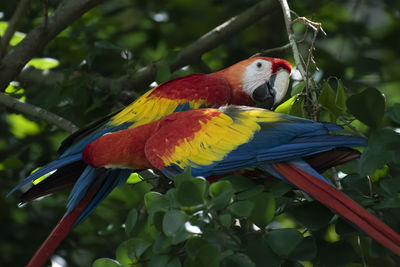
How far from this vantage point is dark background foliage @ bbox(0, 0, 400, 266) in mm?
1111

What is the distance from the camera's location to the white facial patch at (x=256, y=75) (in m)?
2.07

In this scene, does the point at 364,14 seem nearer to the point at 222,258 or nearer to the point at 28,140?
the point at 28,140

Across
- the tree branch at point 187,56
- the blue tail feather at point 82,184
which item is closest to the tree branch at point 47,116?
the blue tail feather at point 82,184

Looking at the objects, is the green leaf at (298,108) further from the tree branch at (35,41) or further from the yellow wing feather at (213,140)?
the tree branch at (35,41)

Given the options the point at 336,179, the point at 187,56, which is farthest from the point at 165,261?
the point at 187,56

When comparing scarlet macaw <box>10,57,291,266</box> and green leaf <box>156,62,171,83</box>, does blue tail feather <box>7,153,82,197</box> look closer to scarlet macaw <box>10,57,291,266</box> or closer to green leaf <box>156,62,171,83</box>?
scarlet macaw <box>10,57,291,266</box>

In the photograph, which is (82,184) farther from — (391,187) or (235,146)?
(391,187)

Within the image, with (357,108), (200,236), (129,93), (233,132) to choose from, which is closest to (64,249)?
(129,93)

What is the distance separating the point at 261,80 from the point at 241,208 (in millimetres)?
1066

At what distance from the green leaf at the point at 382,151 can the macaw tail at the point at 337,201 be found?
0.09 m

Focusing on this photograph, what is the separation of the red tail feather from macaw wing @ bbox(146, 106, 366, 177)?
0.32 meters

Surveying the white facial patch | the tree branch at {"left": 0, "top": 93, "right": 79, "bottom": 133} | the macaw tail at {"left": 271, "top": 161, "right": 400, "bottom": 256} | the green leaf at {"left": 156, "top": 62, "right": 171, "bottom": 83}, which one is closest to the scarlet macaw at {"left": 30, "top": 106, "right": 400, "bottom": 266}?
the macaw tail at {"left": 271, "top": 161, "right": 400, "bottom": 256}

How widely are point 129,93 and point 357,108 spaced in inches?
48.9

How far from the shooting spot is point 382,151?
1133mm
